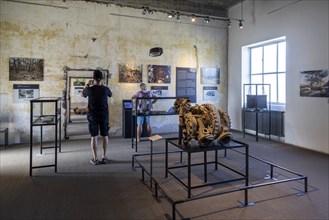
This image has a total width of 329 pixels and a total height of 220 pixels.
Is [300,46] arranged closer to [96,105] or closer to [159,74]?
[159,74]

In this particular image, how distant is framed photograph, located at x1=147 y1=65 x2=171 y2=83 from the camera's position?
765cm

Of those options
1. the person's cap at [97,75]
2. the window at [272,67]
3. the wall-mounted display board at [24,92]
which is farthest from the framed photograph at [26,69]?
the window at [272,67]

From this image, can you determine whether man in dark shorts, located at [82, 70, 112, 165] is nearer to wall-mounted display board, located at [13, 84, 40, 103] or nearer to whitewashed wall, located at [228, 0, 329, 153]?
wall-mounted display board, located at [13, 84, 40, 103]

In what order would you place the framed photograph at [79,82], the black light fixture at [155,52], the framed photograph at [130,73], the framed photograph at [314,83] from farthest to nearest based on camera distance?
the black light fixture at [155,52], the framed photograph at [130,73], the framed photograph at [79,82], the framed photograph at [314,83]

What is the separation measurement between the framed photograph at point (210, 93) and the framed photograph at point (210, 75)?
0.20 metres

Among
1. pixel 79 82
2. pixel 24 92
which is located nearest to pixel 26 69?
pixel 24 92

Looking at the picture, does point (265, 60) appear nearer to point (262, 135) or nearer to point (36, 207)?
point (262, 135)

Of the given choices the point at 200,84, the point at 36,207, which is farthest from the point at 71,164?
the point at 200,84

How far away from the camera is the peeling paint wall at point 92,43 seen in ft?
20.6

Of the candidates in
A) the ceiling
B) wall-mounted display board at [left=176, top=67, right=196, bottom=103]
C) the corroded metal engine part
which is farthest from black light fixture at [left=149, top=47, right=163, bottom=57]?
the corroded metal engine part

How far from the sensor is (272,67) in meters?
7.28

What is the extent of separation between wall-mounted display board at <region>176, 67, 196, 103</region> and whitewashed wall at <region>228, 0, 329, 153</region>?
2.04m

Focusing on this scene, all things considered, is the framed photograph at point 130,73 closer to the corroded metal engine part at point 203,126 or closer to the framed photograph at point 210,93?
the framed photograph at point 210,93

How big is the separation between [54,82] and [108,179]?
3918 millimetres
